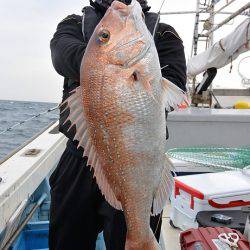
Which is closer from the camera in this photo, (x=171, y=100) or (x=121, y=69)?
(x=121, y=69)

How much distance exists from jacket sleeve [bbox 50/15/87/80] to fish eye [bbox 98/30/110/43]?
38 centimetres

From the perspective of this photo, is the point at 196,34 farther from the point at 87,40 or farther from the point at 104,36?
the point at 104,36

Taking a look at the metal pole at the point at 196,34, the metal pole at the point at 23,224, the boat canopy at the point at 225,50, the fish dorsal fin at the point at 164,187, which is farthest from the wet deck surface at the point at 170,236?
the metal pole at the point at 196,34

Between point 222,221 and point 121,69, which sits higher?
point 121,69

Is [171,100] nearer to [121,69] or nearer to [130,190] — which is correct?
[121,69]

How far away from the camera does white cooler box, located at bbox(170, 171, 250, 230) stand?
3.07m

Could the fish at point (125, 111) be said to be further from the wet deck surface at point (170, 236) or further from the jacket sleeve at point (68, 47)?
the wet deck surface at point (170, 236)

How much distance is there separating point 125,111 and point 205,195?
170 cm

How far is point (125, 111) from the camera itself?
5.11 feet

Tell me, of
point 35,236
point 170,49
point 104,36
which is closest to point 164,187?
point 104,36

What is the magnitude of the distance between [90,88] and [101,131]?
0.17 metres

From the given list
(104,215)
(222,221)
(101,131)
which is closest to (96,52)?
(101,131)

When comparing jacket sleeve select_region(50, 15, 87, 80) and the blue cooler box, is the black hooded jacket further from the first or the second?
the blue cooler box

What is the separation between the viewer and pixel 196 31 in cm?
962
